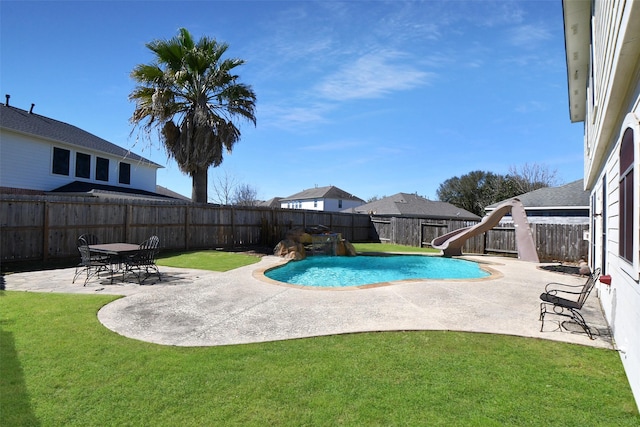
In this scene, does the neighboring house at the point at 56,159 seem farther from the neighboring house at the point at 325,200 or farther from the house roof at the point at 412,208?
the neighboring house at the point at 325,200

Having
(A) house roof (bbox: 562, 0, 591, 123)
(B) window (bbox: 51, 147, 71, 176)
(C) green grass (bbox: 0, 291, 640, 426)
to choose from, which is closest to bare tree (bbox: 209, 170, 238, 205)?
(B) window (bbox: 51, 147, 71, 176)

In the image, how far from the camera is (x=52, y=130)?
58.3 ft

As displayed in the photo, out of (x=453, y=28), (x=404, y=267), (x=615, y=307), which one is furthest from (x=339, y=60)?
(x=615, y=307)

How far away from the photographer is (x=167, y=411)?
8.94ft

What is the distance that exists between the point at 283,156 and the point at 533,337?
→ 32.6 metres

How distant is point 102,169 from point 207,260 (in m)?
12.8

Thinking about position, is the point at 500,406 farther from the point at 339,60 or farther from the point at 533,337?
the point at 339,60

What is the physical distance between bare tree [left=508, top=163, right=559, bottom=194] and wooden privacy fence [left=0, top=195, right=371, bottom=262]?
3362 cm

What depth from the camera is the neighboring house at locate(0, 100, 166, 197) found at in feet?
50.5

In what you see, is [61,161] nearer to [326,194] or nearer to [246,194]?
[246,194]

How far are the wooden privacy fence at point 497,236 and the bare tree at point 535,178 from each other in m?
27.4

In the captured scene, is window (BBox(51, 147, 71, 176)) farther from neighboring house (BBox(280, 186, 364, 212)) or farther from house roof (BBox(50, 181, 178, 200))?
neighboring house (BBox(280, 186, 364, 212))

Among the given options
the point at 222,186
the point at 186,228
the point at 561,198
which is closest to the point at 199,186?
the point at 186,228

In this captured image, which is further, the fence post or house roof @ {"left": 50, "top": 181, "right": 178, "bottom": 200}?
house roof @ {"left": 50, "top": 181, "right": 178, "bottom": 200}
